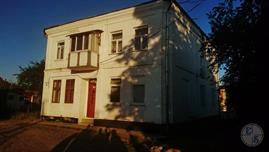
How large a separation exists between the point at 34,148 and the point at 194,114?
36.9 ft

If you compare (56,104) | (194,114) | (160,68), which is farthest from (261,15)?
(56,104)

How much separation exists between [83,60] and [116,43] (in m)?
2.42

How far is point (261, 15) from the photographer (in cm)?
875

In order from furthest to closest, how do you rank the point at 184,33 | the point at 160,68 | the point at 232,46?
the point at 184,33, the point at 160,68, the point at 232,46

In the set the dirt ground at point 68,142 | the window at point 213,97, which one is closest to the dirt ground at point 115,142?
the dirt ground at point 68,142

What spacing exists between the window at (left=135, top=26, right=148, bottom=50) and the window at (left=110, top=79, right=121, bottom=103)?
8.15 feet

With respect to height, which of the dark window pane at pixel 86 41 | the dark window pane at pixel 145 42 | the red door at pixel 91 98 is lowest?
the red door at pixel 91 98

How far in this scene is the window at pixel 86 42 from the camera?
15.7 metres

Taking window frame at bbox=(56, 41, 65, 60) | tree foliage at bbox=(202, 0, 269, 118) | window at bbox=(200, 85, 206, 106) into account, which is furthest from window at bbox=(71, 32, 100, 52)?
window at bbox=(200, 85, 206, 106)

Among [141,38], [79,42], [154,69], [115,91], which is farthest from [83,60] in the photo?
[154,69]

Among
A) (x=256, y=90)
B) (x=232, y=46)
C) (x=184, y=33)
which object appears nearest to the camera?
(x=256, y=90)

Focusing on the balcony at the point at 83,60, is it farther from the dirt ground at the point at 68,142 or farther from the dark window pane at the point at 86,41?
the dirt ground at the point at 68,142

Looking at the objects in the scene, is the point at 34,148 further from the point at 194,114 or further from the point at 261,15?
the point at 194,114

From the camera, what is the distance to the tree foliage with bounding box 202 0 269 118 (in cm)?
870
